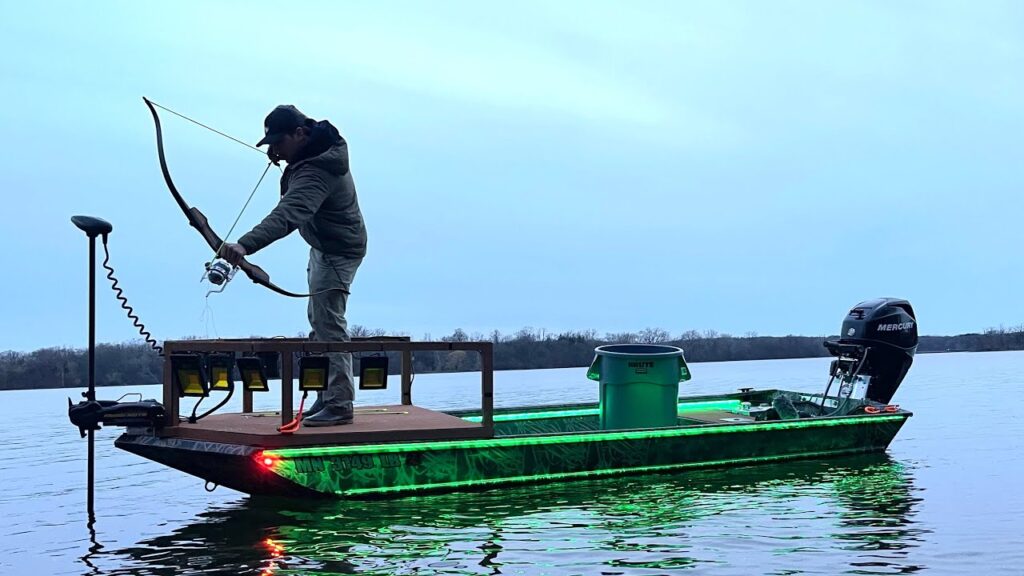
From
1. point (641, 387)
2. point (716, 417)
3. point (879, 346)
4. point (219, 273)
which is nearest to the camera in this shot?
point (219, 273)

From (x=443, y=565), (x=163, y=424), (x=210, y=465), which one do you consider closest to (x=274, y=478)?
(x=210, y=465)

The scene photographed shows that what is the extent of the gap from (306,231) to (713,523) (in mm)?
3850

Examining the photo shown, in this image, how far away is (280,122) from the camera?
716cm

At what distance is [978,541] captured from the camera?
22.0ft

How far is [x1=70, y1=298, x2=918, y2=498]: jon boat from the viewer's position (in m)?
6.98

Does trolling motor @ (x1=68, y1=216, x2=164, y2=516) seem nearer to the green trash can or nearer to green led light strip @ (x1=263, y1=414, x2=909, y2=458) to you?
green led light strip @ (x1=263, y1=414, x2=909, y2=458)

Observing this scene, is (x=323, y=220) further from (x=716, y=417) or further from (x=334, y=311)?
(x=716, y=417)

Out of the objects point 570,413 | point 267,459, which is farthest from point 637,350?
point 267,459

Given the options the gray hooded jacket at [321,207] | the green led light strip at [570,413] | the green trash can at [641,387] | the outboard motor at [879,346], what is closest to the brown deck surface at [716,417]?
the green led light strip at [570,413]

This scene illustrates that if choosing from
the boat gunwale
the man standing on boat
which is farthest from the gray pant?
the boat gunwale

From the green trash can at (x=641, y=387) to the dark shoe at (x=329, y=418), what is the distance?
2.83 meters

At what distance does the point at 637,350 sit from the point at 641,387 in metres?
0.41

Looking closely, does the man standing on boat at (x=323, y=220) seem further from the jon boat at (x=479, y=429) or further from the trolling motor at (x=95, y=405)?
the trolling motor at (x=95, y=405)

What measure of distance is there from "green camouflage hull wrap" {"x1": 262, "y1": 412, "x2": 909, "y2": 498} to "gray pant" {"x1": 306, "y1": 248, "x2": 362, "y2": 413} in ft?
2.04
